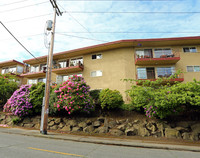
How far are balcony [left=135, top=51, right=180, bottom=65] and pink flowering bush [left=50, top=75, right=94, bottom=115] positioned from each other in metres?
8.76

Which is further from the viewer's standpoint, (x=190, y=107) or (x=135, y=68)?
(x=135, y=68)

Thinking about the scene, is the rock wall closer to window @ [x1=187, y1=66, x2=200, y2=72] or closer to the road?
the road

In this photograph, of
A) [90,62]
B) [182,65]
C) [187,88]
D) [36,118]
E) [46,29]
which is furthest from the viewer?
[90,62]

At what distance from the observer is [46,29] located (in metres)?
11.9

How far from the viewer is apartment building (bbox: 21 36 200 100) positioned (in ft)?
56.1

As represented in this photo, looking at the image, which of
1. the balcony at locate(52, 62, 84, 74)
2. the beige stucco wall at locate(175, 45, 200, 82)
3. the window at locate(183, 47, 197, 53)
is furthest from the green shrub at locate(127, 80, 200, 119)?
the balcony at locate(52, 62, 84, 74)

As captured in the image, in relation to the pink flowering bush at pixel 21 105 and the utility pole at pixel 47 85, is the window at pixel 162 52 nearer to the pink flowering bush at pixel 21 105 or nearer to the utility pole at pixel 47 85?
the utility pole at pixel 47 85

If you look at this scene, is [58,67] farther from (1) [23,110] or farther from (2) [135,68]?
(2) [135,68]

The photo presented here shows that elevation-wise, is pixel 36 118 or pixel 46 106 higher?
pixel 46 106

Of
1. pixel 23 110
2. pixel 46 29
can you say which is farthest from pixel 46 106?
pixel 46 29

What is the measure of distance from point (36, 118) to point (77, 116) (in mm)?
4946

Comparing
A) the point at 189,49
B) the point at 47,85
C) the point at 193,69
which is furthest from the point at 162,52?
the point at 47,85

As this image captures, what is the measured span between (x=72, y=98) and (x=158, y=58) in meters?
12.3

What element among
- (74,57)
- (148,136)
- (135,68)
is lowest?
(148,136)
